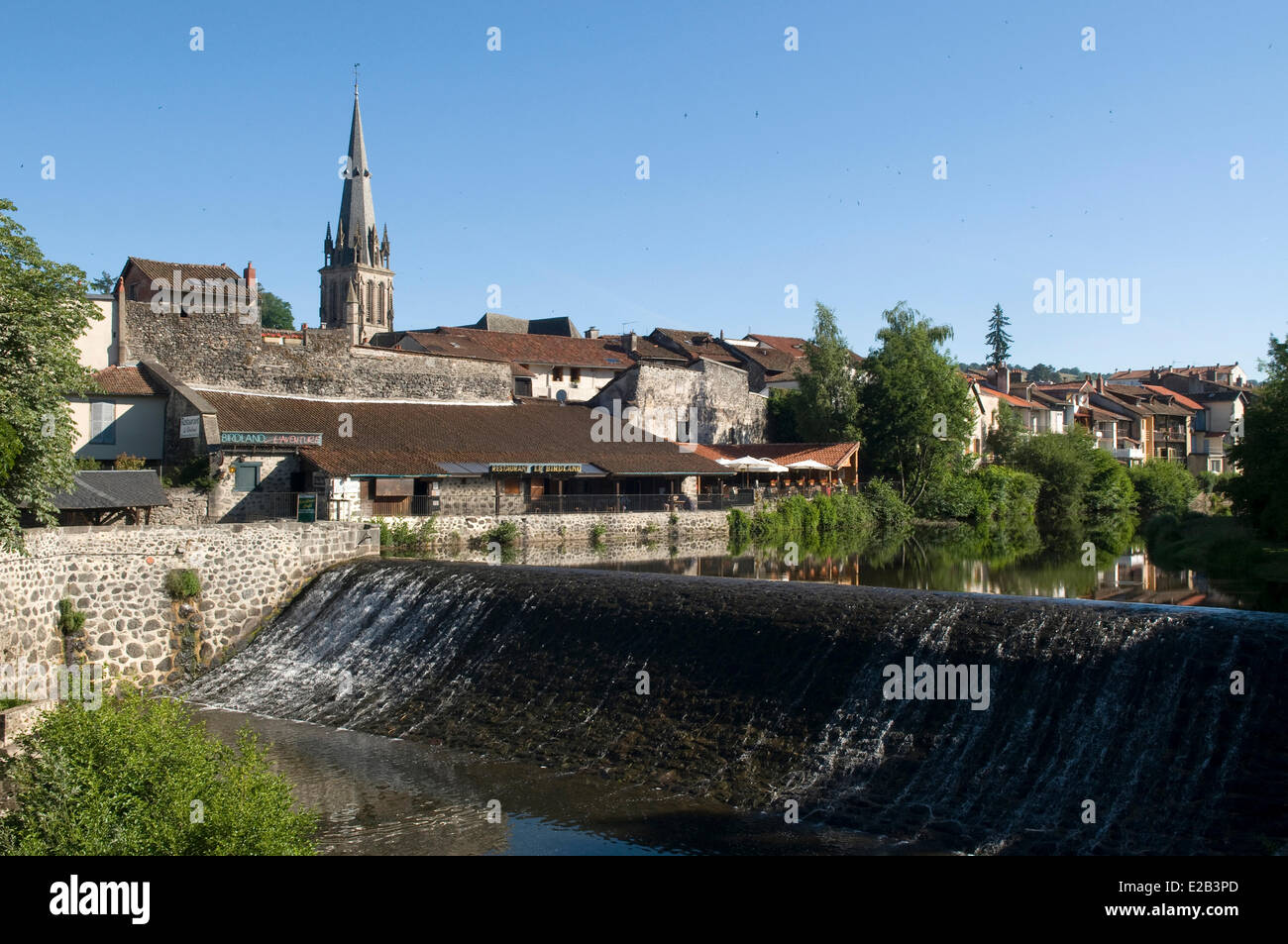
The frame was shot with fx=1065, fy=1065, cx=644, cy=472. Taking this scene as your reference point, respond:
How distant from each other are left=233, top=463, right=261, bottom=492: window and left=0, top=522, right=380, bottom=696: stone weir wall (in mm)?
12341

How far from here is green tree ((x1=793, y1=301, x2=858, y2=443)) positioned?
177ft

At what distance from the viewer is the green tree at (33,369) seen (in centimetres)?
1452

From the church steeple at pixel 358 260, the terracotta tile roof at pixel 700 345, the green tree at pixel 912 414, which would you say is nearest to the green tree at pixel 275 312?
the church steeple at pixel 358 260

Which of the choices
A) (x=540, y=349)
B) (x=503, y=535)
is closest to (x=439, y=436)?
(x=503, y=535)

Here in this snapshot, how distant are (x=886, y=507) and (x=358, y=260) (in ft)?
172

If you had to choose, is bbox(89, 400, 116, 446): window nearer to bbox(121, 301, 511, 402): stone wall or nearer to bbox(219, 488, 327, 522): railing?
bbox(121, 301, 511, 402): stone wall

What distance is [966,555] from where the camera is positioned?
3547 cm

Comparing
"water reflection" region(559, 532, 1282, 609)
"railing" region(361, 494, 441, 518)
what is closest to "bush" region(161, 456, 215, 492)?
"railing" region(361, 494, 441, 518)

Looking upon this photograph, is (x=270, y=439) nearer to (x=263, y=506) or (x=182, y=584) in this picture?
(x=263, y=506)

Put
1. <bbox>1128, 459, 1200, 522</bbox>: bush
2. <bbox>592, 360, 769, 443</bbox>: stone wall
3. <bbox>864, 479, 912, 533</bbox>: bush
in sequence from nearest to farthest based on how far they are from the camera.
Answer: <bbox>864, 479, 912, 533</bbox>: bush, <bbox>592, 360, 769, 443</bbox>: stone wall, <bbox>1128, 459, 1200, 522</bbox>: bush

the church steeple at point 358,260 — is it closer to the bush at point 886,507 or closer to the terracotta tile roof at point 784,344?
the terracotta tile roof at point 784,344

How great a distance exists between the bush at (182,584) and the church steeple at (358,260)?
6679 centimetres

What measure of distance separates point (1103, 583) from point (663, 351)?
4208cm
